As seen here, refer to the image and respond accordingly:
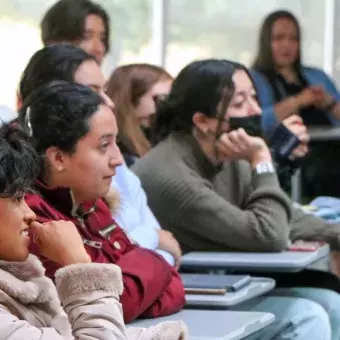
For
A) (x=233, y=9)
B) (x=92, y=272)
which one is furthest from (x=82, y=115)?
(x=233, y=9)

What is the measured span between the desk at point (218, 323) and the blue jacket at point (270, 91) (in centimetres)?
269

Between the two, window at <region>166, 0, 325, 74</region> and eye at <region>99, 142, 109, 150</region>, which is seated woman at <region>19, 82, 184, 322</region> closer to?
eye at <region>99, 142, 109, 150</region>

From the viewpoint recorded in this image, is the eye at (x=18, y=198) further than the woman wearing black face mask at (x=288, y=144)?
No

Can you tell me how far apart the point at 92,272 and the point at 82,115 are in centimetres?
59

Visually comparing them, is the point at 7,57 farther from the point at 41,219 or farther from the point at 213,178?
the point at 41,219

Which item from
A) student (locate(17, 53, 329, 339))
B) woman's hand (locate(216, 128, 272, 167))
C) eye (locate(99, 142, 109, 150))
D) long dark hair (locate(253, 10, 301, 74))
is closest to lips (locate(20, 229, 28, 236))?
eye (locate(99, 142, 109, 150))

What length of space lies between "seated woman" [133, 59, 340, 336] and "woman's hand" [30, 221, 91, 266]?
4.16 ft

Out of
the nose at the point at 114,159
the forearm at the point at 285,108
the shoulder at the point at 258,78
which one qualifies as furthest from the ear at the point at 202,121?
the shoulder at the point at 258,78

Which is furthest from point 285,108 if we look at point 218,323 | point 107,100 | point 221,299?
point 218,323

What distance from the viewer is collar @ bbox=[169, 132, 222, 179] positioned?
10.3 feet

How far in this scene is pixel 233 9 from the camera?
6.91 meters

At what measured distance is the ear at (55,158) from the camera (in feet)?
7.11

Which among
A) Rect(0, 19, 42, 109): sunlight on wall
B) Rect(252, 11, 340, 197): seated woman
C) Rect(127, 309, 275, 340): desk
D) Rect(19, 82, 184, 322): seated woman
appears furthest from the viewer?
Rect(252, 11, 340, 197): seated woman

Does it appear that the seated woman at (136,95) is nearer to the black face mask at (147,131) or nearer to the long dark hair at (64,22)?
the black face mask at (147,131)
